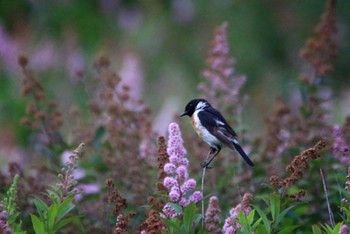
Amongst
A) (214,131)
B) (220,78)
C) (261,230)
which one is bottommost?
(261,230)

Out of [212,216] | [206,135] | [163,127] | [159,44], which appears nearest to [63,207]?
[212,216]

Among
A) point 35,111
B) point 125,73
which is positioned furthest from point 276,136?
point 125,73

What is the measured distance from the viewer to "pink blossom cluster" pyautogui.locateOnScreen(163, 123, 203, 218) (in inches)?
141

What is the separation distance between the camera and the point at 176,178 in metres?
3.62

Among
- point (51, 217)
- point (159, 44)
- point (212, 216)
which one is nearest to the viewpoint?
point (51, 217)

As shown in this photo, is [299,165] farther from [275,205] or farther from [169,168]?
[169,168]

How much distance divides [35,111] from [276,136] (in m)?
1.28

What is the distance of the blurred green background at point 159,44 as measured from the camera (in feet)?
28.5

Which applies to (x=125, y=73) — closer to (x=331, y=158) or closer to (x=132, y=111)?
(x=132, y=111)

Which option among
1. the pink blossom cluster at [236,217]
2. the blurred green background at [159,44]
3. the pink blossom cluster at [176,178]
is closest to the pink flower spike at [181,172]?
the pink blossom cluster at [176,178]

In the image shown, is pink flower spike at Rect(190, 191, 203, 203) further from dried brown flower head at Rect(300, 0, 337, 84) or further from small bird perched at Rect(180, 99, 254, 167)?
dried brown flower head at Rect(300, 0, 337, 84)

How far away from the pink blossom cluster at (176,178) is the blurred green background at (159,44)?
4.34 m

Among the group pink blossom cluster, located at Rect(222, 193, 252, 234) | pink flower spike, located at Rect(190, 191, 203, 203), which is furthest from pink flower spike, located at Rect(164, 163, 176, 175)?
pink blossom cluster, located at Rect(222, 193, 252, 234)

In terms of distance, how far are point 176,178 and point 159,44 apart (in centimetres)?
690
